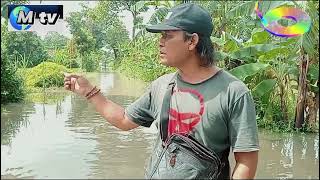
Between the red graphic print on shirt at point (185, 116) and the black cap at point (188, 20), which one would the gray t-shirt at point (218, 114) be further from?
the black cap at point (188, 20)

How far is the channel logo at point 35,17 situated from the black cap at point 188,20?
8.75 m

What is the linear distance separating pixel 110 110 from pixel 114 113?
0.02 m

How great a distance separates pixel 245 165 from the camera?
1.63 meters

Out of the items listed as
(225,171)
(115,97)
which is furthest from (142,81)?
(225,171)

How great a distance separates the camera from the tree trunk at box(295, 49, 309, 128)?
7.57m

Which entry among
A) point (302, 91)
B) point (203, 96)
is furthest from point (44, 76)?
point (203, 96)

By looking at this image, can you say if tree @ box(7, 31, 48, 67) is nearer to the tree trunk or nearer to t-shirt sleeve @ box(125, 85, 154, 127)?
the tree trunk

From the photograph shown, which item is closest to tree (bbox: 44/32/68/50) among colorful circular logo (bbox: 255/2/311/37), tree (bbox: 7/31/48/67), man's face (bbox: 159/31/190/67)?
tree (bbox: 7/31/48/67)

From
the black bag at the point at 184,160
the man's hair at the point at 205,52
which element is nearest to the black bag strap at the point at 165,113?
the black bag at the point at 184,160

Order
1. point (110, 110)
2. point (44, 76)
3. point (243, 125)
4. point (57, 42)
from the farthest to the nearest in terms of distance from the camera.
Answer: point (57, 42)
point (44, 76)
point (110, 110)
point (243, 125)

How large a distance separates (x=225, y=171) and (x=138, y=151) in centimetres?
455

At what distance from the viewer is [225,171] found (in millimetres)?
1697

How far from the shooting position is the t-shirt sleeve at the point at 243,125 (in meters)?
1.59

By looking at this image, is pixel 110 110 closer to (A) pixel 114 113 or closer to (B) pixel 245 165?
(A) pixel 114 113
